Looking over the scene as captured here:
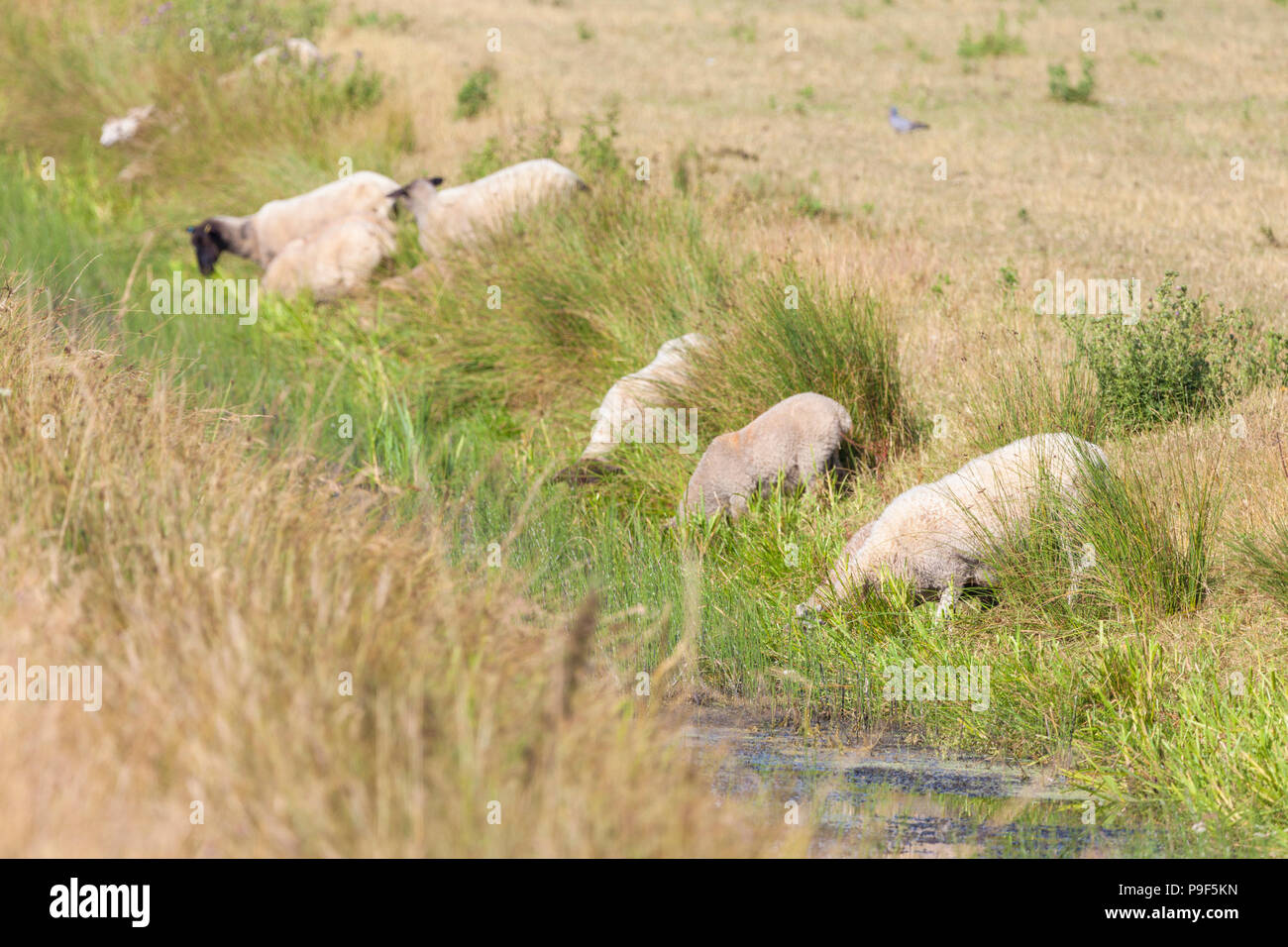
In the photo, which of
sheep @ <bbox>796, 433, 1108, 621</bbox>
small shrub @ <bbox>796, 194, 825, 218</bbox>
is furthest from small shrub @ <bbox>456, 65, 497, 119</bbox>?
sheep @ <bbox>796, 433, 1108, 621</bbox>

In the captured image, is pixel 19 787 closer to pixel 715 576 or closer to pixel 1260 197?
pixel 715 576

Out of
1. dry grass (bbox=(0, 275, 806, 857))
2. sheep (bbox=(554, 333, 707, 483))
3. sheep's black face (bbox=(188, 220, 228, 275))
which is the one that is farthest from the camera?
sheep's black face (bbox=(188, 220, 228, 275))

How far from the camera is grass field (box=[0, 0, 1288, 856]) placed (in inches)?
112

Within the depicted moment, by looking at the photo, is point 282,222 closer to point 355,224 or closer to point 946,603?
point 355,224

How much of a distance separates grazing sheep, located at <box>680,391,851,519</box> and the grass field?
17cm

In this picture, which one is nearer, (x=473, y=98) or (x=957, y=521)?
(x=957, y=521)

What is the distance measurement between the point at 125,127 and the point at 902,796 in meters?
12.5

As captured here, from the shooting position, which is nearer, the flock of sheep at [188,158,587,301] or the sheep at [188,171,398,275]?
the flock of sheep at [188,158,587,301]

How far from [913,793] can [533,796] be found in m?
2.16

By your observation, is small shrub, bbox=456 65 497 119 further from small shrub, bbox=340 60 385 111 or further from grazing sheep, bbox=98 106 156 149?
grazing sheep, bbox=98 106 156 149

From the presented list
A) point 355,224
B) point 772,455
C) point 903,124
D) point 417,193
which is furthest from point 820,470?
point 903,124

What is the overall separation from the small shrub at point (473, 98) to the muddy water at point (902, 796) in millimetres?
10212

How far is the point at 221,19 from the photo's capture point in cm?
1583

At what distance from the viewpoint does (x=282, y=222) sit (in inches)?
446
